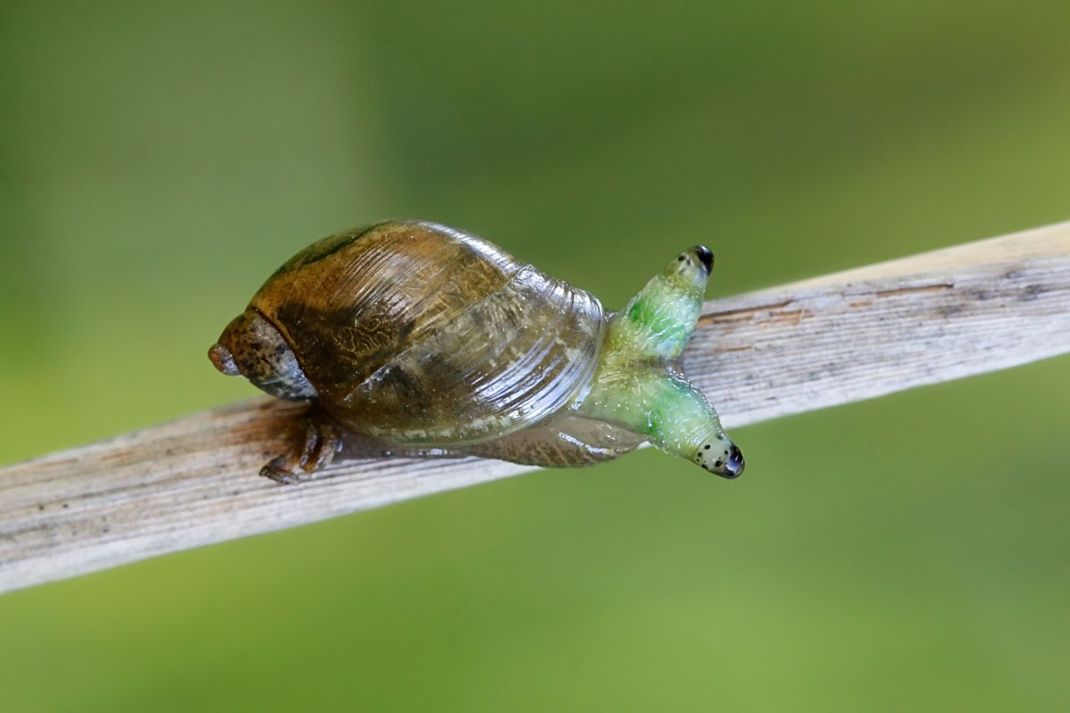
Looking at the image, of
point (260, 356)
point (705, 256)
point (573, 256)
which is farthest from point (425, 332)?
point (573, 256)

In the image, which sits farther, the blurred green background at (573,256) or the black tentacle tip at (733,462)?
the blurred green background at (573,256)

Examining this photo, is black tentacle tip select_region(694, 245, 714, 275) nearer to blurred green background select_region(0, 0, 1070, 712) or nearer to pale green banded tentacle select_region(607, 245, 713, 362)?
pale green banded tentacle select_region(607, 245, 713, 362)

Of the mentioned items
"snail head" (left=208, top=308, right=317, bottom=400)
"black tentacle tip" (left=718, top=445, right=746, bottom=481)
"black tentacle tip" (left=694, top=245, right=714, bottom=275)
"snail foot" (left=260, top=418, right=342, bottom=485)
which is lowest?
"snail foot" (left=260, top=418, right=342, bottom=485)

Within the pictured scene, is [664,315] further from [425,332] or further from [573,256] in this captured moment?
[573,256]

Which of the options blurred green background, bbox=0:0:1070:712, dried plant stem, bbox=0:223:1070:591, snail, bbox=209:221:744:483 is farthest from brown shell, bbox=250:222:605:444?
blurred green background, bbox=0:0:1070:712

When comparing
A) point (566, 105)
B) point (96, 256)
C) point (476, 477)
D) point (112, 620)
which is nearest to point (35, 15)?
point (96, 256)

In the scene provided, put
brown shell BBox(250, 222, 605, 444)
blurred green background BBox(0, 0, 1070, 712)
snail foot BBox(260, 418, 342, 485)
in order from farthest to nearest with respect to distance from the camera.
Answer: blurred green background BBox(0, 0, 1070, 712), snail foot BBox(260, 418, 342, 485), brown shell BBox(250, 222, 605, 444)

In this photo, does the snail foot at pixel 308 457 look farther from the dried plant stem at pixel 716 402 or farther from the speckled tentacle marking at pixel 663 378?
the speckled tentacle marking at pixel 663 378

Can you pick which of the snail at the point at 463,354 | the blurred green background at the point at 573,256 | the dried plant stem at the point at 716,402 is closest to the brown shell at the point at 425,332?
the snail at the point at 463,354
